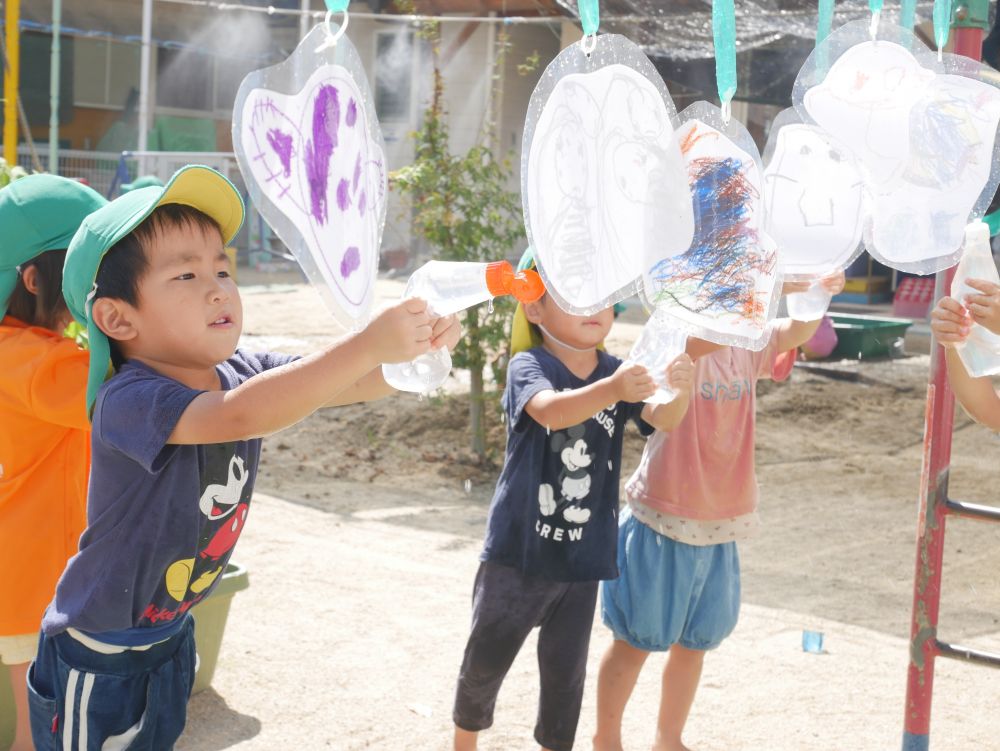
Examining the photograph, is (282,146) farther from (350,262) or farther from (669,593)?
(669,593)

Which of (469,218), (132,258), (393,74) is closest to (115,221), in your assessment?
(132,258)

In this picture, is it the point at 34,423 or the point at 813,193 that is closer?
the point at 813,193

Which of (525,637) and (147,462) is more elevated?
(147,462)

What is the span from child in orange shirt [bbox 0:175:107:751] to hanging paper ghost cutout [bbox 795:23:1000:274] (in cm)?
150

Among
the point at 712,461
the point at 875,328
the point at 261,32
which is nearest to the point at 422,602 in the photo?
the point at 712,461

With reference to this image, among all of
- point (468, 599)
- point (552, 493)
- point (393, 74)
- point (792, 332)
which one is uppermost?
point (393, 74)

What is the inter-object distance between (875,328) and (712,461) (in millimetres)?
6809

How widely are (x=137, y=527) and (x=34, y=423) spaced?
670 millimetres

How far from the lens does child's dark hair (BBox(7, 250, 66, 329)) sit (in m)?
2.36

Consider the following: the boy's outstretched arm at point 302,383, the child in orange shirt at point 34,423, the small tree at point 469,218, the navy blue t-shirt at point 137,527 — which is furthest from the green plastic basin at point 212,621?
the small tree at point 469,218

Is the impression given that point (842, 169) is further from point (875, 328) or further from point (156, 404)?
point (875, 328)

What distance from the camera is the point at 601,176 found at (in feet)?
6.02

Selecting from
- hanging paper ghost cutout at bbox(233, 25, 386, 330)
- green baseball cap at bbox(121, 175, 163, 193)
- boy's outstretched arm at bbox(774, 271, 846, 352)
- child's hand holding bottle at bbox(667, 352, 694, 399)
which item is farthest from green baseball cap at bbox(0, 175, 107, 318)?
boy's outstretched arm at bbox(774, 271, 846, 352)

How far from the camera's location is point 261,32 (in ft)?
53.4
